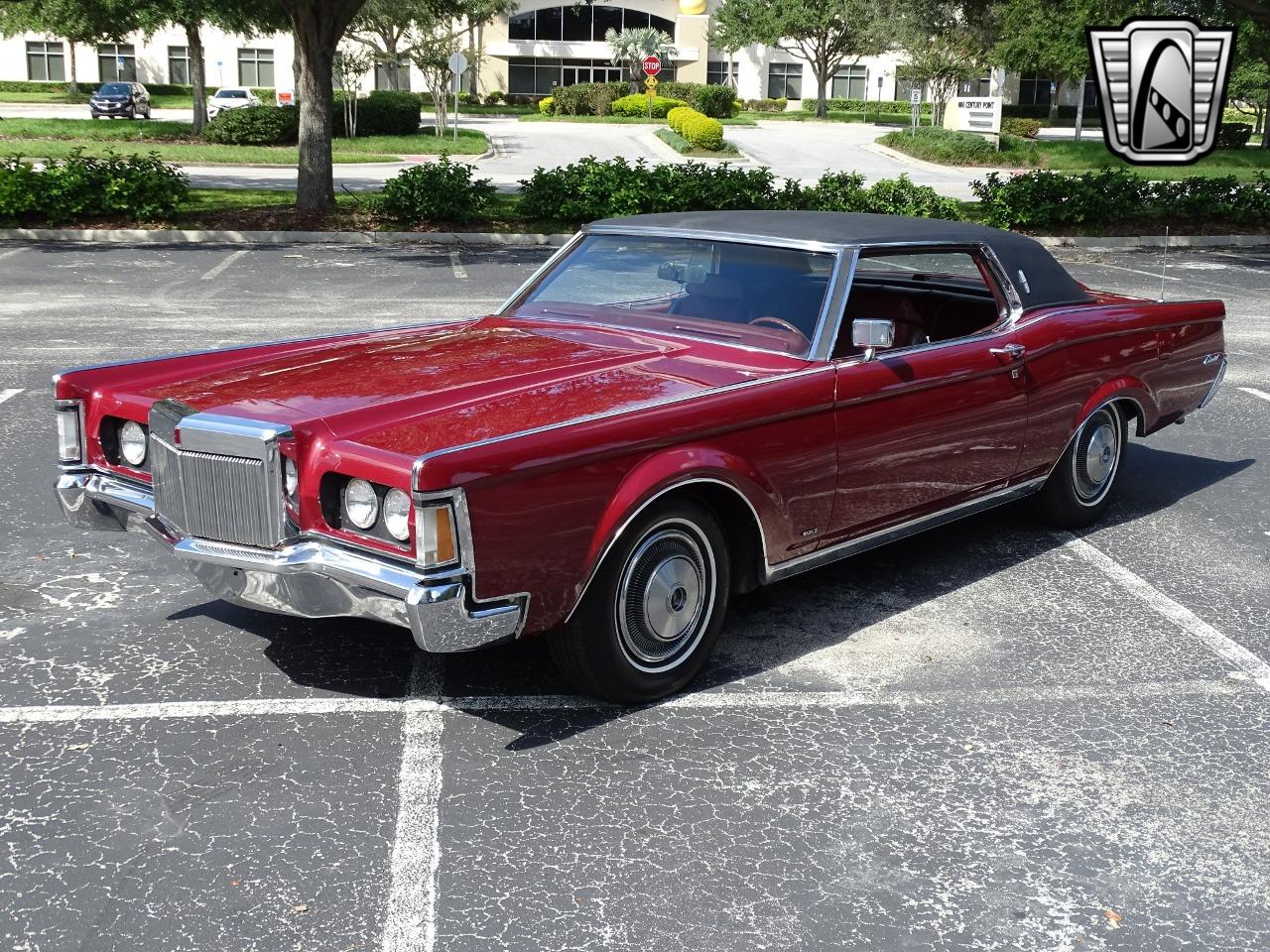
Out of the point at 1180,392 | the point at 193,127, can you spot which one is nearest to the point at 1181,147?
the point at 193,127

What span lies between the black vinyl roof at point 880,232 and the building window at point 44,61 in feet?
251

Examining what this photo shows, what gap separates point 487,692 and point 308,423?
1146 mm

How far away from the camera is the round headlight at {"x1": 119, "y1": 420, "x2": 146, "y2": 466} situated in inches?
189

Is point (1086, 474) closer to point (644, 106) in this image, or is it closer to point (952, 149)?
point (952, 149)

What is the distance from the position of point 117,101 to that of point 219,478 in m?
50.9

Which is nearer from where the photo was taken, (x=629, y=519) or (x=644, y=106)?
(x=629, y=519)

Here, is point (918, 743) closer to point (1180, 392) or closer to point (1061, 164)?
point (1180, 392)

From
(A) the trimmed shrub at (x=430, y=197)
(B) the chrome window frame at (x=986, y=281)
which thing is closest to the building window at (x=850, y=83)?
(A) the trimmed shrub at (x=430, y=197)

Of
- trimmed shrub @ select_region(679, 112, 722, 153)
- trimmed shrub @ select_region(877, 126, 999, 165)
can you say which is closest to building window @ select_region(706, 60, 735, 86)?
trimmed shrub @ select_region(877, 126, 999, 165)

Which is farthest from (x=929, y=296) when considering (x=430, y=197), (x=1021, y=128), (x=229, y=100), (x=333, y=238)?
(x=1021, y=128)

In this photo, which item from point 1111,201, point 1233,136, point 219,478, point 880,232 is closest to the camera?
point 219,478

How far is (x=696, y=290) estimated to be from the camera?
5.48 metres

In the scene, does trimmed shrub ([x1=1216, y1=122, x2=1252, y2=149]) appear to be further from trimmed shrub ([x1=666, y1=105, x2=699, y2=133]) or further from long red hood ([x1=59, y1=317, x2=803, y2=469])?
long red hood ([x1=59, y1=317, x2=803, y2=469])

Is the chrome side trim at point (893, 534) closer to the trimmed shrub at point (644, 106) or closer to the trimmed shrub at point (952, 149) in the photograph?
the trimmed shrub at point (952, 149)
